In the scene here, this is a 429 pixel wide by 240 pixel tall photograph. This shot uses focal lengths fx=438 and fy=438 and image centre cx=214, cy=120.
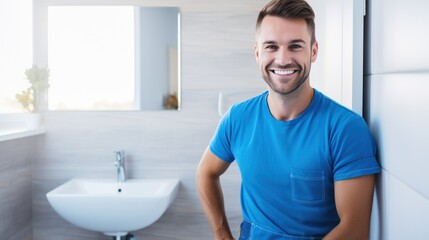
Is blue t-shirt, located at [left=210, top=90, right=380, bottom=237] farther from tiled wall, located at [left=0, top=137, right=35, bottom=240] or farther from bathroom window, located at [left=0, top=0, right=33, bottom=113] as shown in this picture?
bathroom window, located at [left=0, top=0, right=33, bottom=113]

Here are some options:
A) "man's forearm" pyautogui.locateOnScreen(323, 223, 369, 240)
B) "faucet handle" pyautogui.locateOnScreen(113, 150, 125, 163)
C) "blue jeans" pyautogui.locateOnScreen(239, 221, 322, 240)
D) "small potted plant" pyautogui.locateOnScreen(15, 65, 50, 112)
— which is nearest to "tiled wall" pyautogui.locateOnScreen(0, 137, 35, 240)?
"small potted plant" pyautogui.locateOnScreen(15, 65, 50, 112)

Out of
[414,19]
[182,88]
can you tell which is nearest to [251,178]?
[414,19]

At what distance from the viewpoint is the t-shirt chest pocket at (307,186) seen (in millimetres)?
1133

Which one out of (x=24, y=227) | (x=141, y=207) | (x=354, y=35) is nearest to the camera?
(x=354, y=35)

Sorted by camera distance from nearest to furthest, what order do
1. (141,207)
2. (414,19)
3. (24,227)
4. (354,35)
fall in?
(414,19) → (354,35) → (141,207) → (24,227)

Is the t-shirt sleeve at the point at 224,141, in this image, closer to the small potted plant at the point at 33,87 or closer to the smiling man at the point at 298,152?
the smiling man at the point at 298,152

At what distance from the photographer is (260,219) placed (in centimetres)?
128

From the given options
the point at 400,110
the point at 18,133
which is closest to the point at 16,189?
the point at 18,133

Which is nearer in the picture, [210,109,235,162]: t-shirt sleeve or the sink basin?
[210,109,235,162]: t-shirt sleeve

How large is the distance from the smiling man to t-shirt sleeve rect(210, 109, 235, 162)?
7 centimetres

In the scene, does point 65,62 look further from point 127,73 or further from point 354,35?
point 354,35

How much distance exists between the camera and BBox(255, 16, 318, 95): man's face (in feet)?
3.83

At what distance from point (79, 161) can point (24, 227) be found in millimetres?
481

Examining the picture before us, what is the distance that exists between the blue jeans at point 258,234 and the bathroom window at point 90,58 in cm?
148
